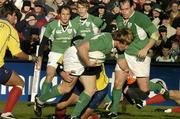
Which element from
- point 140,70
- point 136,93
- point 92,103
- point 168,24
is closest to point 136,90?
point 136,93

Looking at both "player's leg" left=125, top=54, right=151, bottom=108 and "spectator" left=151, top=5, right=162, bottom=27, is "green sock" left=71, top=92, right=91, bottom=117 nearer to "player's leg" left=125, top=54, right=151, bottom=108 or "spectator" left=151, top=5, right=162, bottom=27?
"player's leg" left=125, top=54, right=151, bottom=108

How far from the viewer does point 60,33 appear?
15578 millimetres

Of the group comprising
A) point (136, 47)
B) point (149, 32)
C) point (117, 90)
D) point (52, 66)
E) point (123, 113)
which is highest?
point (149, 32)

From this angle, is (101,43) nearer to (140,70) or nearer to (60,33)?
(140,70)

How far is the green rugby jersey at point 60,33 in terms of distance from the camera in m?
15.5

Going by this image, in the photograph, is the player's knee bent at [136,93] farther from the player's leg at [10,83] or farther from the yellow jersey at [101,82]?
the player's leg at [10,83]

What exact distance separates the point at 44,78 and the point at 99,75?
519 centimetres

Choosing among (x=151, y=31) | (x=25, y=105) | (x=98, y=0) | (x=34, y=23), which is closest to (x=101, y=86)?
(x=151, y=31)

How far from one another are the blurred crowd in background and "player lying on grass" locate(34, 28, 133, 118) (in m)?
5.04

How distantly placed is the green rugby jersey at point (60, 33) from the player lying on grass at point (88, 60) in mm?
2878

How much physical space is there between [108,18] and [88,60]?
24.9 feet

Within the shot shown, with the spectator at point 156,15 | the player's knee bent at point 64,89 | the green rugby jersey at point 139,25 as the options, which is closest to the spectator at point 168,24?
the spectator at point 156,15

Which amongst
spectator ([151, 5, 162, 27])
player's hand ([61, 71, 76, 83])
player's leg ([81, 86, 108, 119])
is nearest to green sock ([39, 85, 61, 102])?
player's hand ([61, 71, 76, 83])

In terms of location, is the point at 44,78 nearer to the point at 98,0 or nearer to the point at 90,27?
the point at 90,27
